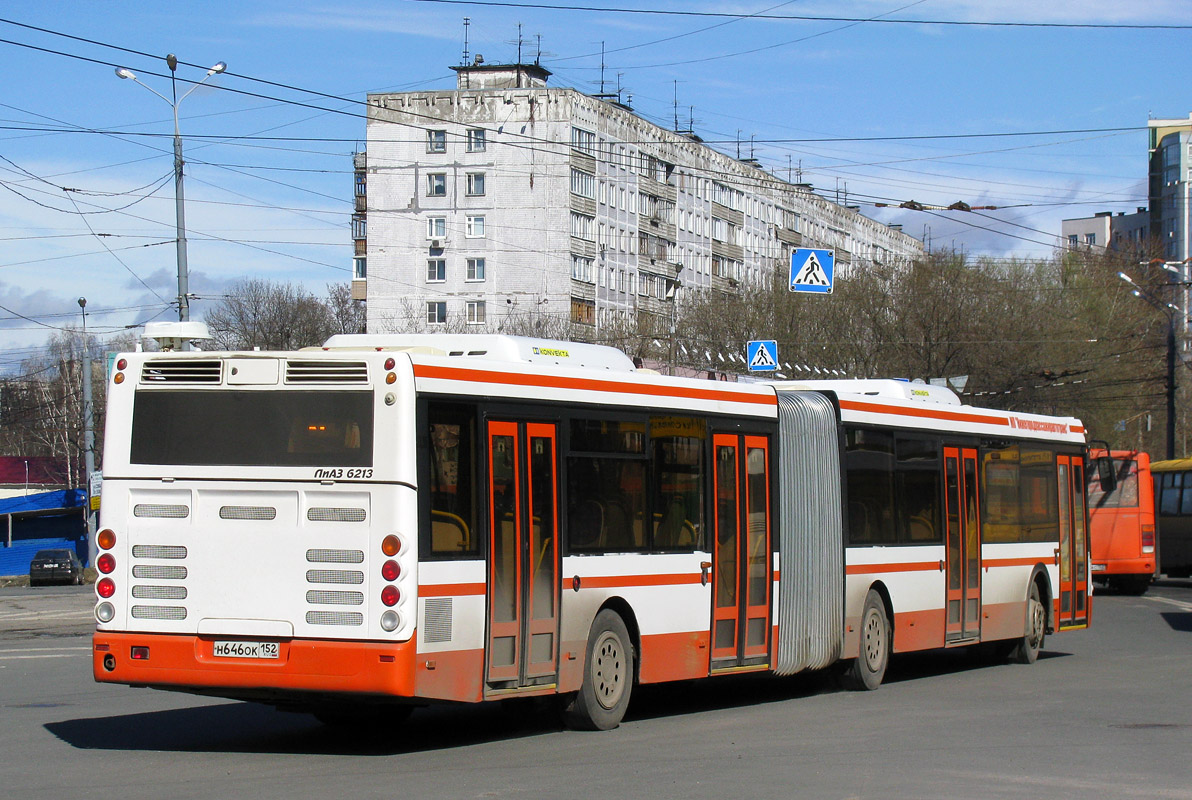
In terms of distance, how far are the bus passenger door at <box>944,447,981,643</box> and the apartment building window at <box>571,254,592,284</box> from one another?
59491 mm

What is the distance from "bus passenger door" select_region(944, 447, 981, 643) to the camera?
54.7 ft

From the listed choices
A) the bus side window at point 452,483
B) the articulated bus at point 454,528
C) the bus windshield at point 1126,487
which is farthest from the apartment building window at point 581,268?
the bus side window at point 452,483

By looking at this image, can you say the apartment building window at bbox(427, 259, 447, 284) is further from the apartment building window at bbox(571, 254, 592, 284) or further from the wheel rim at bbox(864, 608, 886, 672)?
the wheel rim at bbox(864, 608, 886, 672)

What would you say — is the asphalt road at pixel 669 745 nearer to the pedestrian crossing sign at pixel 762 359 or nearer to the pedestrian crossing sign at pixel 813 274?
the pedestrian crossing sign at pixel 813 274

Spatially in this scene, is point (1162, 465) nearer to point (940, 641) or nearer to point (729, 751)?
point (940, 641)

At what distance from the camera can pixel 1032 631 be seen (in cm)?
1853

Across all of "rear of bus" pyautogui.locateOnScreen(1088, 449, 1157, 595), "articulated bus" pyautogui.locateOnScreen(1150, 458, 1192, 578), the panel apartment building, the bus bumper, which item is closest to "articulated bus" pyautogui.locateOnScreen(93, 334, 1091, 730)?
the bus bumper

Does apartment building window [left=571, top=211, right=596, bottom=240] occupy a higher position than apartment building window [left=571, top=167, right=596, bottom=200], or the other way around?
apartment building window [left=571, top=167, right=596, bottom=200]

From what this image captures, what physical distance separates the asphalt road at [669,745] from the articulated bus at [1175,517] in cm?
2506

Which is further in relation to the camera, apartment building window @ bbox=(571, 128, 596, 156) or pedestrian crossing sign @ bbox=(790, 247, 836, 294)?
apartment building window @ bbox=(571, 128, 596, 156)

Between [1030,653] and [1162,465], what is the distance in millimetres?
24938

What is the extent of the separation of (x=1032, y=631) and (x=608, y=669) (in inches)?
344

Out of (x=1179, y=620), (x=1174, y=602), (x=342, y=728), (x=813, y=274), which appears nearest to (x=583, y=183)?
(x=1174, y=602)

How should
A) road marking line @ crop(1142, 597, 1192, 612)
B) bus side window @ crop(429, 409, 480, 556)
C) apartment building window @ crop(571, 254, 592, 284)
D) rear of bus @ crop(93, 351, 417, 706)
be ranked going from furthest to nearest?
1. apartment building window @ crop(571, 254, 592, 284)
2. road marking line @ crop(1142, 597, 1192, 612)
3. bus side window @ crop(429, 409, 480, 556)
4. rear of bus @ crop(93, 351, 417, 706)
